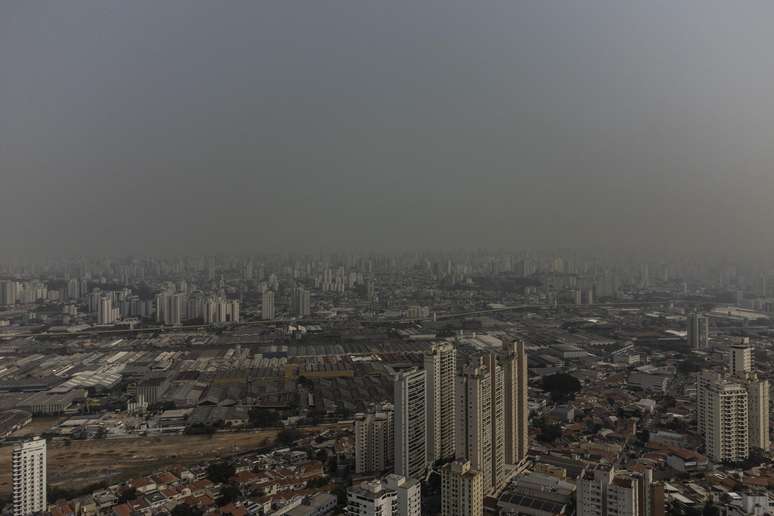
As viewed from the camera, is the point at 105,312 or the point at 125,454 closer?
the point at 125,454

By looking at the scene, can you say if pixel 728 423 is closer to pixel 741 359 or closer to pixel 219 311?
pixel 741 359

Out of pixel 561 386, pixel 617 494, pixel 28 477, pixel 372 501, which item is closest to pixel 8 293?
pixel 28 477

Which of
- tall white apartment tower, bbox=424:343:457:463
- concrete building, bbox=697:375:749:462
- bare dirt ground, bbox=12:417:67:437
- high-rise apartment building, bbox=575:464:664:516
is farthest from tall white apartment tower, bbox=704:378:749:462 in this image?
bare dirt ground, bbox=12:417:67:437

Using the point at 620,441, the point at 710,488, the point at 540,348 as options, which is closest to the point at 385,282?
the point at 540,348

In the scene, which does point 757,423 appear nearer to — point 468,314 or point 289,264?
point 468,314

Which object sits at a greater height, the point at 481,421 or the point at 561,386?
the point at 481,421

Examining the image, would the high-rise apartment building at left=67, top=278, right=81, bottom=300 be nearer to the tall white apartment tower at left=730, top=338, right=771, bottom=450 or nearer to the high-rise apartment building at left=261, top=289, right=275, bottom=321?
the high-rise apartment building at left=261, top=289, right=275, bottom=321

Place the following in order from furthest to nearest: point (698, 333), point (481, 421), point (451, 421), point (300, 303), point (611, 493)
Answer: point (300, 303), point (698, 333), point (451, 421), point (481, 421), point (611, 493)

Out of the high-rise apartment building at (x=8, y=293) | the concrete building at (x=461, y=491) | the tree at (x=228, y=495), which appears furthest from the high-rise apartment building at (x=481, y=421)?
the high-rise apartment building at (x=8, y=293)
